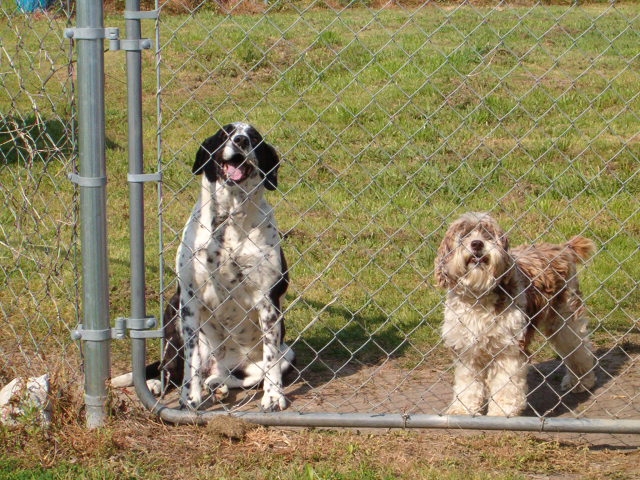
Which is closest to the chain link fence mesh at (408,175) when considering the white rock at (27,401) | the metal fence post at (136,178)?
the metal fence post at (136,178)

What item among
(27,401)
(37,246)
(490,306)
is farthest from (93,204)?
(37,246)

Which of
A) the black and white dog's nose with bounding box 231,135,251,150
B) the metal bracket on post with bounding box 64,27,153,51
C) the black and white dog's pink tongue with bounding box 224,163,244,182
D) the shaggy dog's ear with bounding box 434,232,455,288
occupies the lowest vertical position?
the shaggy dog's ear with bounding box 434,232,455,288

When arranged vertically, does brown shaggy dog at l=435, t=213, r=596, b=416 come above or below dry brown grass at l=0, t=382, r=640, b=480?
above

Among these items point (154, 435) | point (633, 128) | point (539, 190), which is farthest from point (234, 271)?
point (633, 128)

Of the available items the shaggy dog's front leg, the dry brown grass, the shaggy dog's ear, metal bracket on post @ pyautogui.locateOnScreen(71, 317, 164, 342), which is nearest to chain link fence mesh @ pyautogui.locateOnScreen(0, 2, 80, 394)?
metal bracket on post @ pyautogui.locateOnScreen(71, 317, 164, 342)

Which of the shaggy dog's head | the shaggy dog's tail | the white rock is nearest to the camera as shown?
the white rock

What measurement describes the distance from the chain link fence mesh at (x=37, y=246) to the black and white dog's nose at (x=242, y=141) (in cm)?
82

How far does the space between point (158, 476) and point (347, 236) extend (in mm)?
4130

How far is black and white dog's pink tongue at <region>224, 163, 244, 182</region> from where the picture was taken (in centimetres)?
476

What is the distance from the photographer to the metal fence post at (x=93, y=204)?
3658mm

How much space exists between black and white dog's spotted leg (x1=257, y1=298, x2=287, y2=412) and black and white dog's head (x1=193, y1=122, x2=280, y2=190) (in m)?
0.64

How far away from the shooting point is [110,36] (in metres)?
3.69

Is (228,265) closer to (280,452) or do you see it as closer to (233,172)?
(233,172)

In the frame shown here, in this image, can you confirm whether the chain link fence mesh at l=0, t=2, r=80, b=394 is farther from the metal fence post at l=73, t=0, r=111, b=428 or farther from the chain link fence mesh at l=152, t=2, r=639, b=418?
the chain link fence mesh at l=152, t=2, r=639, b=418
